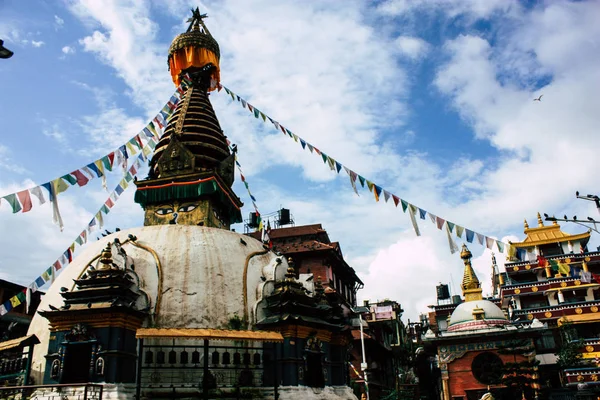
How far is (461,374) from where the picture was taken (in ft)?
91.1

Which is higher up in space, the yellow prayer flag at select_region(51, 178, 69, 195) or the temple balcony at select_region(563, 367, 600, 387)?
the yellow prayer flag at select_region(51, 178, 69, 195)

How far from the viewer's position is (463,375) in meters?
27.7

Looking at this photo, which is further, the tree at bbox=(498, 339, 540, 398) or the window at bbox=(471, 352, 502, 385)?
the window at bbox=(471, 352, 502, 385)

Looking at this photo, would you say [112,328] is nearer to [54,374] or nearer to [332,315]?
[54,374]

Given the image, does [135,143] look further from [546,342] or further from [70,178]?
[546,342]

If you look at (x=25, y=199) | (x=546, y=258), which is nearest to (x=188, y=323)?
(x=25, y=199)

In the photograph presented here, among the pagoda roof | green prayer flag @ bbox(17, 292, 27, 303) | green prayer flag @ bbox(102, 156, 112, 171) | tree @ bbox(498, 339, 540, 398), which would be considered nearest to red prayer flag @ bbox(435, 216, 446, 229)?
tree @ bbox(498, 339, 540, 398)

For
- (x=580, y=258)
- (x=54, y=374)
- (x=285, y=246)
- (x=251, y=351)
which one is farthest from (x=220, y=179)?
(x=580, y=258)

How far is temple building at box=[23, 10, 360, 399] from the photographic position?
49.4ft

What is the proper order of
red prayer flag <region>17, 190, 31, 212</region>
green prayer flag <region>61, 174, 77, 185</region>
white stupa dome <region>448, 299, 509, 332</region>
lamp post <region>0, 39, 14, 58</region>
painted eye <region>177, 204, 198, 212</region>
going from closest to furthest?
lamp post <region>0, 39, 14, 58</region> → red prayer flag <region>17, 190, 31, 212</region> → green prayer flag <region>61, 174, 77, 185</region> → painted eye <region>177, 204, 198, 212</region> → white stupa dome <region>448, 299, 509, 332</region>

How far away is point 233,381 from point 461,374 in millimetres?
16836

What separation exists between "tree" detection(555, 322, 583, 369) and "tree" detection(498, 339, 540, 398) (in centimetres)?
300

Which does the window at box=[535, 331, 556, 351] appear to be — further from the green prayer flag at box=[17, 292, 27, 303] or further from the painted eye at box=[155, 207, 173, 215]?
the green prayer flag at box=[17, 292, 27, 303]

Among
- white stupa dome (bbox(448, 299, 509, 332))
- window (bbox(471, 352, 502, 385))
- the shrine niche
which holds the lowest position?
window (bbox(471, 352, 502, 385))
